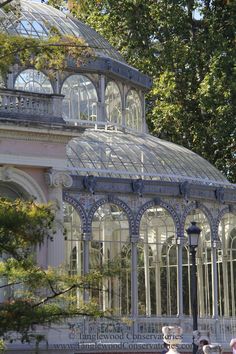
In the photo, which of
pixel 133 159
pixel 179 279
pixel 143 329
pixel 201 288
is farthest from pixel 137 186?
pixel 201 288

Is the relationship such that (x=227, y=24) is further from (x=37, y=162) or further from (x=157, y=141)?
(x=37, y=162)

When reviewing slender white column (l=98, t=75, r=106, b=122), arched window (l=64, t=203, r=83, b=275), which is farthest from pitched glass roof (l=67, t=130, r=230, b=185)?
arched window (l=64, t=203, r=83, b=275)

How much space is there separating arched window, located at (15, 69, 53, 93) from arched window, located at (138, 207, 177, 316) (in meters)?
4.59

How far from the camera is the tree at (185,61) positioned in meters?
41.1

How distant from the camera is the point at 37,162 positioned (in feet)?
80.2

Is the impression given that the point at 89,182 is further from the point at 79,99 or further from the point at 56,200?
the point at 79,99

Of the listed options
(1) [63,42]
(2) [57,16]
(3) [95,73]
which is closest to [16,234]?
(1) [63,42]

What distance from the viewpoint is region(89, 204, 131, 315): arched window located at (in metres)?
28.8

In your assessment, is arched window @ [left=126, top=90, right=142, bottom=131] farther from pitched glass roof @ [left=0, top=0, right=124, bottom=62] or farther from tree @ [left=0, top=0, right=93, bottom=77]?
tree @ [left=0, top=0, right=93, bottom=77]

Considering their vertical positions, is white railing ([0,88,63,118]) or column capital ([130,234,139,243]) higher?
white railing ([0,88,63,118])

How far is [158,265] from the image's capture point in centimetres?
3120

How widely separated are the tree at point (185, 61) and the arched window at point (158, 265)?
420 inches

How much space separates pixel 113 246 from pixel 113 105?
527cm

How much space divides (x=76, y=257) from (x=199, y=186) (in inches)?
155
